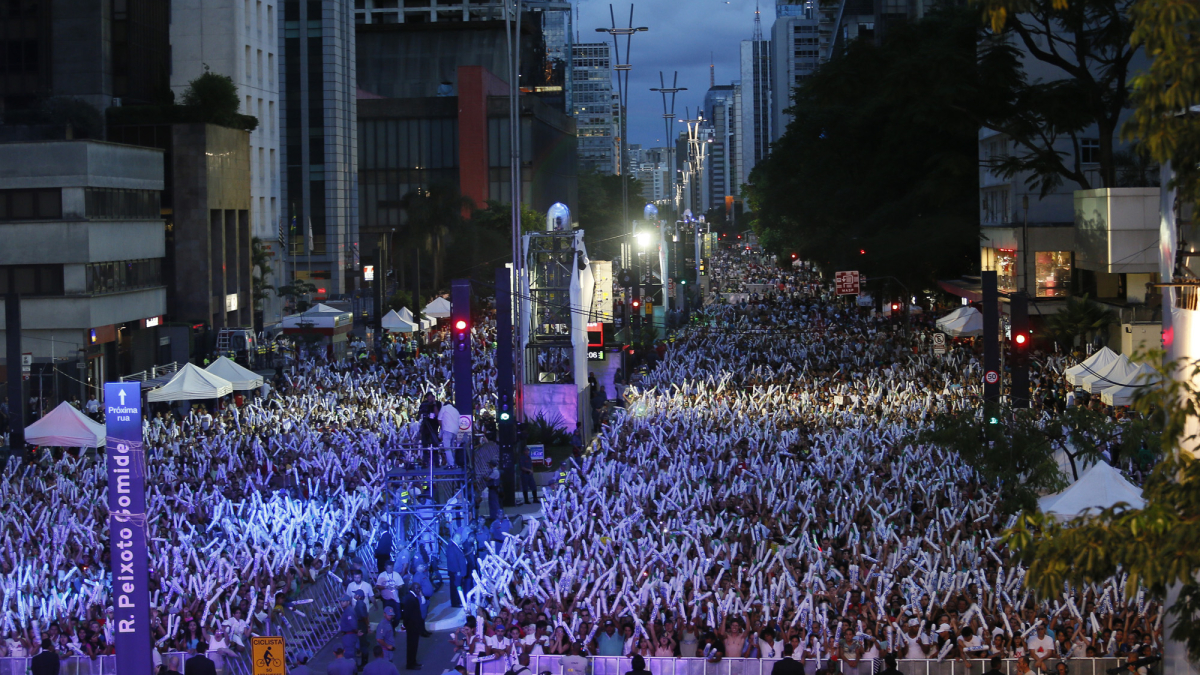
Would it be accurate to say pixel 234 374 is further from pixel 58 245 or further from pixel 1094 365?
pixel 1094 365

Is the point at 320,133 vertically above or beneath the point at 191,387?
above

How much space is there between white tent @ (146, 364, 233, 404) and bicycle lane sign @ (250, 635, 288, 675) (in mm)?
18148

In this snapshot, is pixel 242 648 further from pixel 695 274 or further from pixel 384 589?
pixel 695 274

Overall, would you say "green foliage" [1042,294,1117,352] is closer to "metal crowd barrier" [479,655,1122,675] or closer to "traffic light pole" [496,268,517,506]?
"traffic light pole" [496,268,517,506]

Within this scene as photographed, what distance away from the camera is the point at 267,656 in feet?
42.6

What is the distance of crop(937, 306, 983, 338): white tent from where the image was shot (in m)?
42.5

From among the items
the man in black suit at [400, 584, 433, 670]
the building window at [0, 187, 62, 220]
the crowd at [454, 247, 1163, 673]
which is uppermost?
the building window at [0, 187, 62, 220]

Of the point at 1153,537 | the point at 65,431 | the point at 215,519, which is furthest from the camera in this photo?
the point at 65,431

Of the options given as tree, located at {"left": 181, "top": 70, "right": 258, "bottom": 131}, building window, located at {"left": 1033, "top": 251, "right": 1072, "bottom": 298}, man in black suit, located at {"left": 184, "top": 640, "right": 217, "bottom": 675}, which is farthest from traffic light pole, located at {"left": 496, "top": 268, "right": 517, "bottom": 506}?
tree, located at {"left": 181, "top": 70, "right": 258, "bottom": 131}

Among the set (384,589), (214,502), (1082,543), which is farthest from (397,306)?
(1082,543)

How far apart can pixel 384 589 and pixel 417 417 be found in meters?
13.7

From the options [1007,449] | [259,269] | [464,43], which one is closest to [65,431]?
[1007,449]

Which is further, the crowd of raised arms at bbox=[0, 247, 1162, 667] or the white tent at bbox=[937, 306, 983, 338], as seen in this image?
the white tent at bbox=[937, 306, 983, 338]

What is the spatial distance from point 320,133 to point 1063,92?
62516 mm
